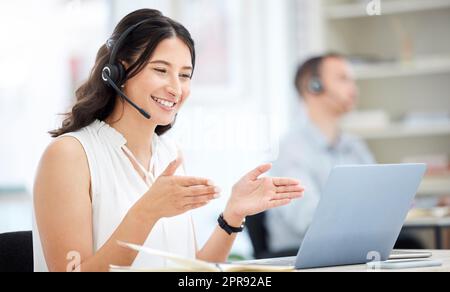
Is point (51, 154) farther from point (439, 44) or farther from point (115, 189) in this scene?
point (439, 44)

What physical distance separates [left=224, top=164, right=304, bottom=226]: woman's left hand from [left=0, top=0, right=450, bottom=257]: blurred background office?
8.54 ft

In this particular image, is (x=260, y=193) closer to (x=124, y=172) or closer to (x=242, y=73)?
(x=124, y=172)

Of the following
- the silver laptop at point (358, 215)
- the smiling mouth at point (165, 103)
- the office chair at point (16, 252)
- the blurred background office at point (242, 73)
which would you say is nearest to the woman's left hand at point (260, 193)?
the silver laptop at point (358, 215)

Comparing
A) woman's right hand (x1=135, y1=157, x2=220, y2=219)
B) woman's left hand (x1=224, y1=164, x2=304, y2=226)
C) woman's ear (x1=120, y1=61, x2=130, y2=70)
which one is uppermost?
woman's ear (x1=120, y1=61, x2=130, y2=70)

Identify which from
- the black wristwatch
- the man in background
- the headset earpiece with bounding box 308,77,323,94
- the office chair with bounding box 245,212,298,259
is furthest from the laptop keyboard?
the headset earpiece with bounding box 308,77,323,94

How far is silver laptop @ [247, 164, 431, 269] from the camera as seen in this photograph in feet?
3.85

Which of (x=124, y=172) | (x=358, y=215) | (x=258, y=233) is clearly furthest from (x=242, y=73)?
(x=358, y=215)

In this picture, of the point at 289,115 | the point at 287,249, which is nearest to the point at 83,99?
the point at 287,249

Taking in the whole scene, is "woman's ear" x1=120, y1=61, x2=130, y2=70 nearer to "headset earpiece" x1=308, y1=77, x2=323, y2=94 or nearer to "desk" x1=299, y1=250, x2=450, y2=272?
"desk" x1=299, y1=250, x2=450, y2=272

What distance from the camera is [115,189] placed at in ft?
4.82

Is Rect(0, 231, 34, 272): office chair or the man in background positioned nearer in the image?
Rect(0, 231, 34, 272): office chair

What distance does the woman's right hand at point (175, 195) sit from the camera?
1132 millimetres
